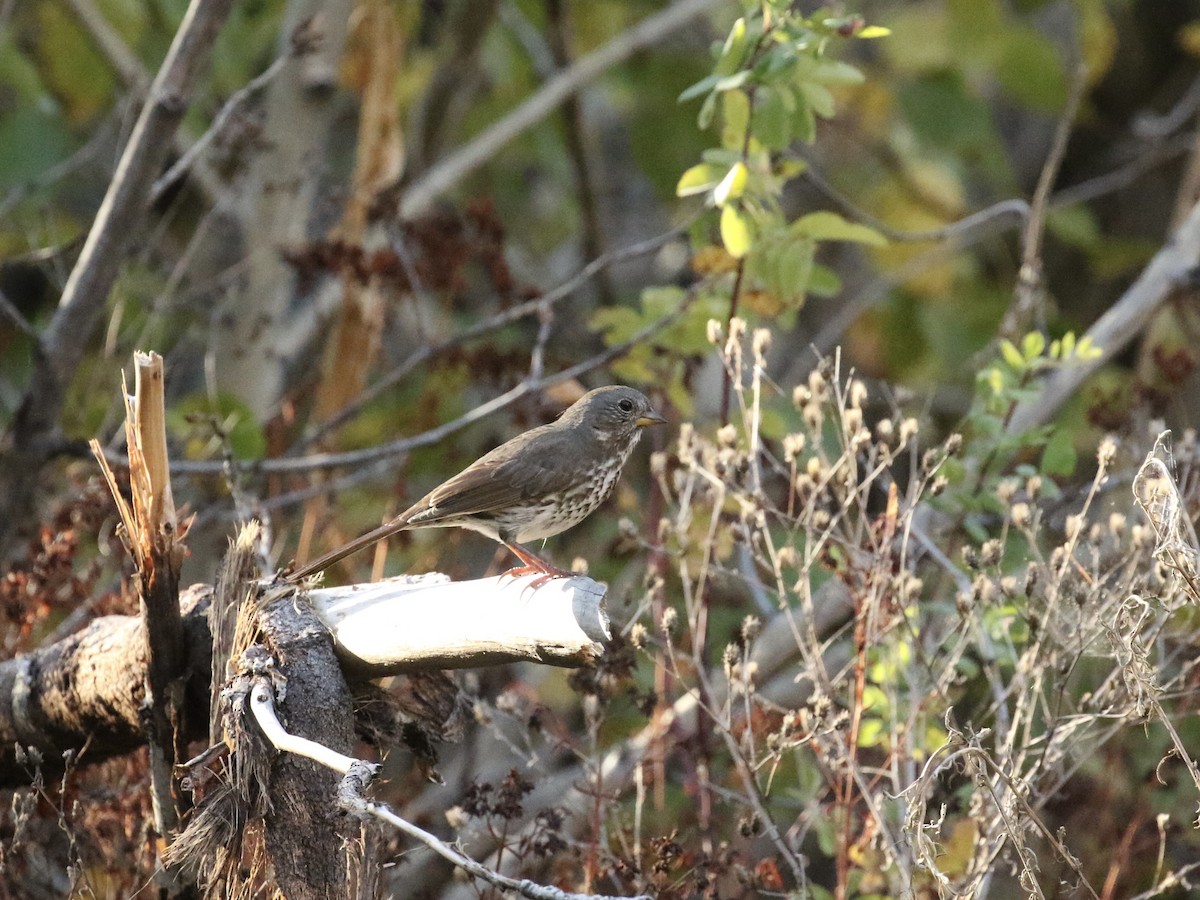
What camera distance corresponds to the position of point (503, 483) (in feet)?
15.5

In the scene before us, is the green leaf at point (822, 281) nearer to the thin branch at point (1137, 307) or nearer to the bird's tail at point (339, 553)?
the thin branch at point (1137, 307)

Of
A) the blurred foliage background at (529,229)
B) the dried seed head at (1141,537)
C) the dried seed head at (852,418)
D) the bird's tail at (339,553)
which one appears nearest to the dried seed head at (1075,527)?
the dried seed head at (1141,537)

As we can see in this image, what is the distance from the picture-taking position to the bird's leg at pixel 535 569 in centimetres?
400

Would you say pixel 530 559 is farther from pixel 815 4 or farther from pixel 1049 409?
pixel 815 4

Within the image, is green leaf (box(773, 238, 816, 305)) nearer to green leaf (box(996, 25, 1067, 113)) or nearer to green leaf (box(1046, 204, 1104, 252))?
green leaf (box(996, 25, 1067, 113))

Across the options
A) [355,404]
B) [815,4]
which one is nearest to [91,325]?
[355,404]

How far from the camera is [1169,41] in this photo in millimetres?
11719

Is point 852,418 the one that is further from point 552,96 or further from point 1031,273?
point 552,96

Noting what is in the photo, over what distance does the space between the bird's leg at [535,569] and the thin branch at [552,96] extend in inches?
162

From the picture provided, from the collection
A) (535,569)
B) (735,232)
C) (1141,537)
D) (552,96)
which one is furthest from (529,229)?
(1141,537)

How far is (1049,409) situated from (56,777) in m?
4.21

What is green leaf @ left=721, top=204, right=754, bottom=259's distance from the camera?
15.8 feet

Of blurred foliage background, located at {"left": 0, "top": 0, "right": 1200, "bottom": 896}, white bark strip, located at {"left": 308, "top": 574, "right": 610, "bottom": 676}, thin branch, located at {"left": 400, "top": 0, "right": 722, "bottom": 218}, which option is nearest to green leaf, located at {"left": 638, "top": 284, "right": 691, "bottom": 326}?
blurred foliage background, located at {"left": 0, "top": 0, "right": 1200, "bottom": 896}

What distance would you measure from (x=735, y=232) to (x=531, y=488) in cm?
106
